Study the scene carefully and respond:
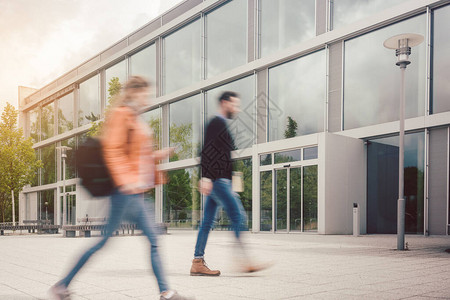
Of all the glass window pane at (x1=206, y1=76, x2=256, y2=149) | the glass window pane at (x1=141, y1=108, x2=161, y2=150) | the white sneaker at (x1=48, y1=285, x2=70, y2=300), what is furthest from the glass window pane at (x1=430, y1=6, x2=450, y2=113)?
the glass window pane at (x1=141, y1=108, x2=161, y2=150)

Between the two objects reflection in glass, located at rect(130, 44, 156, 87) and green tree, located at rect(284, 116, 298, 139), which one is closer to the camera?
green tree, located at rect(284, 116, 298, 139)

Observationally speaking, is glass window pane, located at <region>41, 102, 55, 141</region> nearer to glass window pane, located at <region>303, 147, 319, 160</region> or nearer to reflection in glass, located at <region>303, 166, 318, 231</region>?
glass window pane, located at <region>303, 147, 319, 160</region>

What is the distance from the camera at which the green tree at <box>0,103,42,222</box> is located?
2859cm

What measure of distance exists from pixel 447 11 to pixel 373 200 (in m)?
7.12

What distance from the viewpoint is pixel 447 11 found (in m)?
15.0

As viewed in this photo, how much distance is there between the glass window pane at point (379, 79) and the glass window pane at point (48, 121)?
102 ft

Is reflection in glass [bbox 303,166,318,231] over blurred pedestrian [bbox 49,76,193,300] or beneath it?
beneath

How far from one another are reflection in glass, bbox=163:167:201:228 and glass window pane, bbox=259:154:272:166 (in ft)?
24.1

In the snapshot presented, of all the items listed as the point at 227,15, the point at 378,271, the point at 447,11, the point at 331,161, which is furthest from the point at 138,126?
the point at 227,15

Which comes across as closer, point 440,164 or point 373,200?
point 440,164

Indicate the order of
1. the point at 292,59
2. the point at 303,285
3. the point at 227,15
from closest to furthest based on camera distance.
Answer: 1. the point at 303,285
2. the point at 292,59
3. the point at 227,15

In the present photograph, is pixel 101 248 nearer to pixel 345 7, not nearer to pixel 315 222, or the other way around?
pixel 315 222

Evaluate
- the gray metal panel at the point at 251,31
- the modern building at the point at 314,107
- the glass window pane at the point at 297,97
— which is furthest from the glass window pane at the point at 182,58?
the glass window pane at the point at 297,97

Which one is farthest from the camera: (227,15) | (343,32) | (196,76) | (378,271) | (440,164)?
(196,76)
